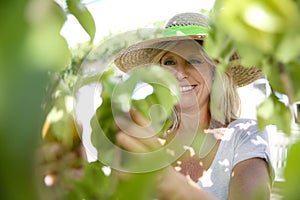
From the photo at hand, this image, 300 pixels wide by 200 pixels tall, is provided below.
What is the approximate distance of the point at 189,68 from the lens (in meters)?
1.63

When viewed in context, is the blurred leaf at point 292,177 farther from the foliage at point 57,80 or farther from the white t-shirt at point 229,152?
the white t-shirt at point 229,152

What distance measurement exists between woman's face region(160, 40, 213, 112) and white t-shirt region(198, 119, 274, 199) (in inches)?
10.1

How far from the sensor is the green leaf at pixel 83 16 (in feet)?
1.52

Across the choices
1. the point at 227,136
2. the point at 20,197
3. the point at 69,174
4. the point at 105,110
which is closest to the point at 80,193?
the point at 69,174

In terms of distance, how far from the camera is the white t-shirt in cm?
186

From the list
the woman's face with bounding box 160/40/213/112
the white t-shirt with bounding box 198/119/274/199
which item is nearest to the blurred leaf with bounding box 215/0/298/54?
the woman's face with bounding box 160/40/213/112

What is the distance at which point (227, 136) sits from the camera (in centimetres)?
199

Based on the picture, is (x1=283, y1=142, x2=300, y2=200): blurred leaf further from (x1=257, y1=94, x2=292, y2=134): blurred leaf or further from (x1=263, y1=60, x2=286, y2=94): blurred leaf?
(x1=257, y1=94, x2=292, y2=134): blurred leaf

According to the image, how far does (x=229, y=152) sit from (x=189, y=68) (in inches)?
19.5

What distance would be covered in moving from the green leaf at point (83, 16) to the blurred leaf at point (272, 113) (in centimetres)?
28

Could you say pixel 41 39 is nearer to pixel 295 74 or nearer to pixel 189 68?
pixel 295 74

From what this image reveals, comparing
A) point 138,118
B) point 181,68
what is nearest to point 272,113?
point 138,118

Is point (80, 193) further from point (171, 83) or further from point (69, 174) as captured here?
point (171, 83)

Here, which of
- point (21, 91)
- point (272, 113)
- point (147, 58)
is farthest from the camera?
point (147, 58)
